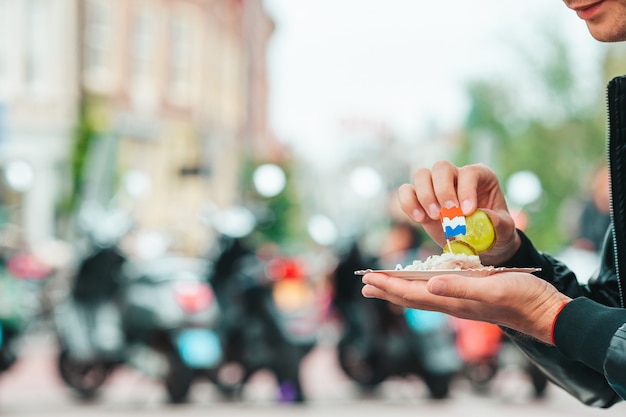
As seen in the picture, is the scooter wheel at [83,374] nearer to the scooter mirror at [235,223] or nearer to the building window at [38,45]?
the scooter mirror at [235,223]

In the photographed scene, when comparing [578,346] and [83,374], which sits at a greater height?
[578,346]

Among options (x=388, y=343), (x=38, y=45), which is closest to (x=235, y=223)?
(x=388, y=343)

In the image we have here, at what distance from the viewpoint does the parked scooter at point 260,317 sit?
25.9 feet

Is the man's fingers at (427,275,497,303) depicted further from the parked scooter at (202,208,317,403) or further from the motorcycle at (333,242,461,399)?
the motorcycle at (333,242,461,399)

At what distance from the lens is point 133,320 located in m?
8.08

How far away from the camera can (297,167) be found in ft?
115

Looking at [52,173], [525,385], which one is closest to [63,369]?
[525,385]

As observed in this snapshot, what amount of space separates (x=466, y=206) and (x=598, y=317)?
0.99 ft

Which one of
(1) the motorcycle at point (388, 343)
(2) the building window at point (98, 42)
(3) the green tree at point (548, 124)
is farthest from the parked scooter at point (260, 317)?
(2) the building window at point (98, 42)

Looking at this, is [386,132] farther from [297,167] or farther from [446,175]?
[446,175]

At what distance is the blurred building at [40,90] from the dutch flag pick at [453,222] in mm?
23310

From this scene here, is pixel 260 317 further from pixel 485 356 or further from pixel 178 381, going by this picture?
pixel 485 356

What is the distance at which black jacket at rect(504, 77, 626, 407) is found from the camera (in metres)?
1.33

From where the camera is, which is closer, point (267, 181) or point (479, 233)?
point (479, 233)
